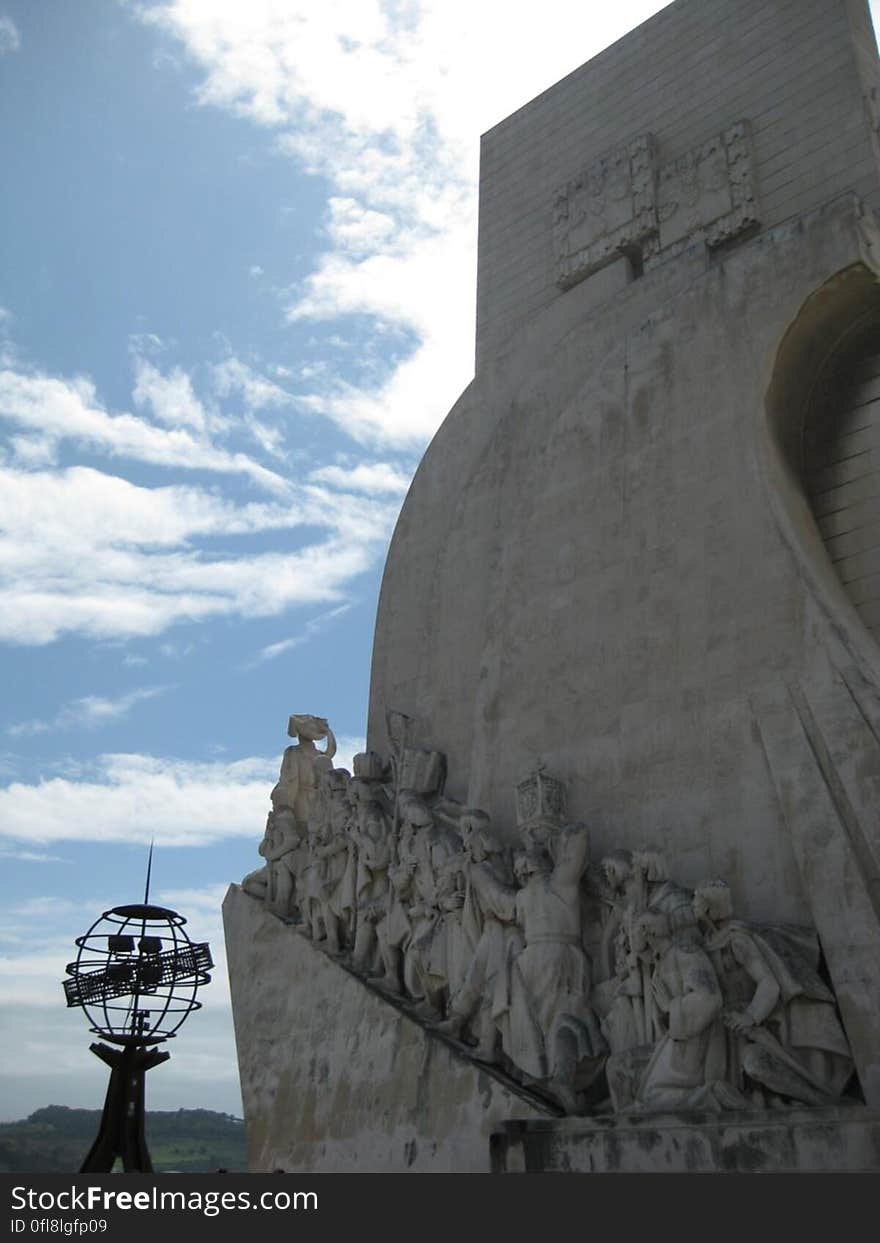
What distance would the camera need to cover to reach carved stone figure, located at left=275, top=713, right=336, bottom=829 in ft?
31.3

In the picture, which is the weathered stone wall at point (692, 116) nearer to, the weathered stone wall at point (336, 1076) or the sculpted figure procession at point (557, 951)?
the sculpted figure procession at point (557, 951)

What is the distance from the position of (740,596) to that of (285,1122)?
4346 mm

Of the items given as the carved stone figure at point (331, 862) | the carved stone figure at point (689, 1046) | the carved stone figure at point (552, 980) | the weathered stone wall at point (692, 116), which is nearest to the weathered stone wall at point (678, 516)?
the weathered stone wall at point (692, 116)

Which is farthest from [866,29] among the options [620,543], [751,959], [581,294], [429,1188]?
[429,1188]

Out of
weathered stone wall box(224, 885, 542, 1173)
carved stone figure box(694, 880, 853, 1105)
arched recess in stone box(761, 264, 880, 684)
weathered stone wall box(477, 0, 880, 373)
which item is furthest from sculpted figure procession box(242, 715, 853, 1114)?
weathered stone wall box(477, 0, 880, 373)

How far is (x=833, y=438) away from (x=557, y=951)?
3.37 meters

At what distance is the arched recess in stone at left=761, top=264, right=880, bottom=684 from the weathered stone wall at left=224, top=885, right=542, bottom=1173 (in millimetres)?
3349

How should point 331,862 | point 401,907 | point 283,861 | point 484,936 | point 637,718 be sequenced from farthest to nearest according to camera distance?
point 283,861
point 331,862
point 401,907
point 637,718
point 484,936

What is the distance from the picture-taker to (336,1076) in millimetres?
7504

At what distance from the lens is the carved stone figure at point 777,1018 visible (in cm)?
530

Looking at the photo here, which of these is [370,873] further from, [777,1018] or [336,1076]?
[777,1018]

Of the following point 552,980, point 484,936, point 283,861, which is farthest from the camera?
point 283,861

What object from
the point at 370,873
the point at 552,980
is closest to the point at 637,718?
the point at 552,980

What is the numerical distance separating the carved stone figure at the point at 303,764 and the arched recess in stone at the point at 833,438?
4177 millimetres
